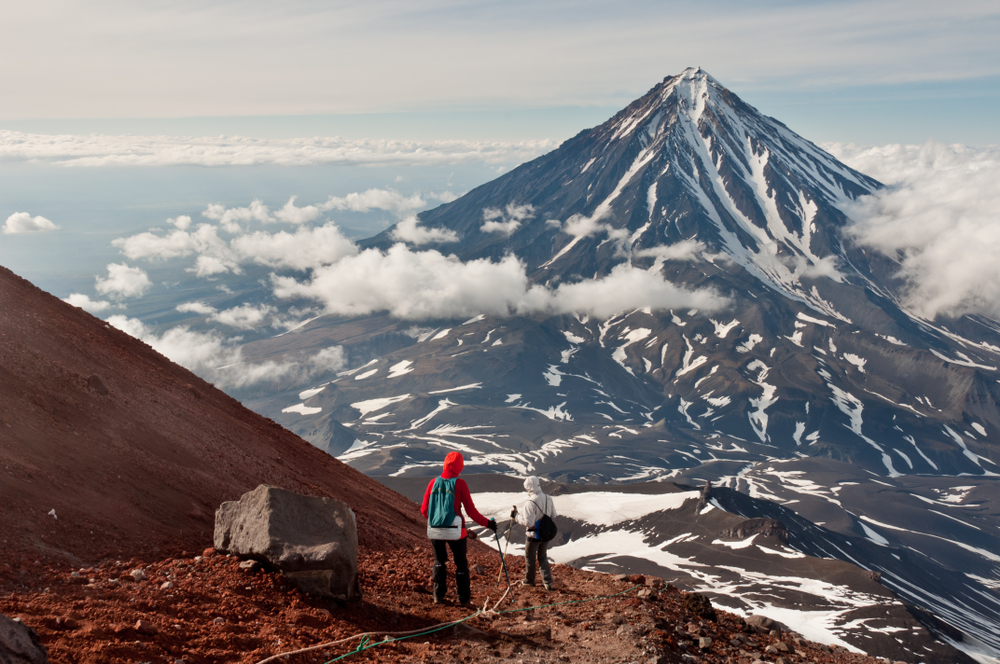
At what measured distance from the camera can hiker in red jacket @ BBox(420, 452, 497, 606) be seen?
38.4 feet

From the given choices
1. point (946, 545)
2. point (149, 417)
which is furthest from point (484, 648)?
point (946, 545)

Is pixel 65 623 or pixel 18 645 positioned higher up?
pixel 18 645

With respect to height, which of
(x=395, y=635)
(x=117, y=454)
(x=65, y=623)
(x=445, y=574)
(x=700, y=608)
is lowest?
(x=700, y=608)

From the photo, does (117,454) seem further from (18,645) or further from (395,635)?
(18,645)

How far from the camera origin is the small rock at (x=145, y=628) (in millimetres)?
8547

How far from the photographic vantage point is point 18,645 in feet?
22.0

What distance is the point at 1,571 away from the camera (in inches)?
370

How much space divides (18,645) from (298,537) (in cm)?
462

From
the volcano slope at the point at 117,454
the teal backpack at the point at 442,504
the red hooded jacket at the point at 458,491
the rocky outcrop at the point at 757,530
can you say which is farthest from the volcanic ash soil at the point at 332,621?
the rocky outcrop at the point at 757,530

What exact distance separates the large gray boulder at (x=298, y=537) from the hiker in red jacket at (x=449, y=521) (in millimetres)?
1504

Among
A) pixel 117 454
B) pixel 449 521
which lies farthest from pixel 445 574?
pixel 117 454

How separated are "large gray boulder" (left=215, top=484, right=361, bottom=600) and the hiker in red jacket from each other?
1.50 meters

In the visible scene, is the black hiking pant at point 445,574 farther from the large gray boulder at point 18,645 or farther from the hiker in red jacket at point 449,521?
the large gray boulder at point 18,645

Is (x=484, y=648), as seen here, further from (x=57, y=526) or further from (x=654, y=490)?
(x=654, y=490)
